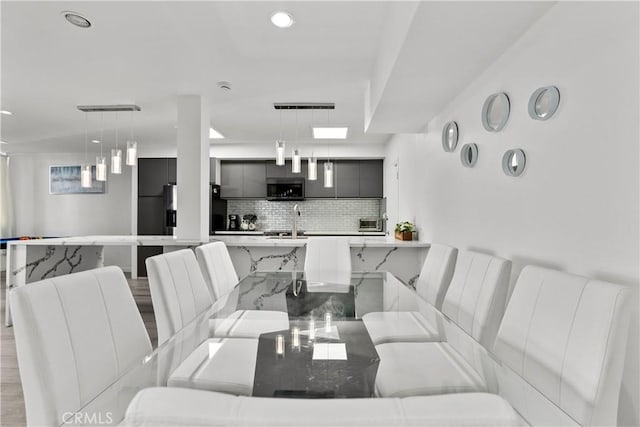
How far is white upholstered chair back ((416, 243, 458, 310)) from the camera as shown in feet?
7.97

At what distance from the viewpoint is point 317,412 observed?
1.81 feet

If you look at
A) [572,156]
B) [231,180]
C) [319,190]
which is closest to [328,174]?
[572,156]

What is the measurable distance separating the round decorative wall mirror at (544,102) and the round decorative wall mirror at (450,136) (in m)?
1.12

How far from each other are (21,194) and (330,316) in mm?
8246

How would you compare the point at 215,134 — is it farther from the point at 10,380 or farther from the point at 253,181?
the point at 10,380

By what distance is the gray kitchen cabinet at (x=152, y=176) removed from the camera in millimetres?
6691

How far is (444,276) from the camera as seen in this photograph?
2424mm

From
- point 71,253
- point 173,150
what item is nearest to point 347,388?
point 71,253

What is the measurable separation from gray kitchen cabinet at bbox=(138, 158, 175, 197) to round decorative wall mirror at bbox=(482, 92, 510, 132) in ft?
19.1

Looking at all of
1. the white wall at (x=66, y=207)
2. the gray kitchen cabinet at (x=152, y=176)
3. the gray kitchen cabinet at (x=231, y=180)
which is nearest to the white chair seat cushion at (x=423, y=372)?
the gray kitchen cabinet at (x=231, y=180)

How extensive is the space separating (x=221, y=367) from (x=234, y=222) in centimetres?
603

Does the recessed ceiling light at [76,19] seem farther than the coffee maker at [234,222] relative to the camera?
No

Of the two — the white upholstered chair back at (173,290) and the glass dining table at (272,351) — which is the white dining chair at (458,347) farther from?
the white upholstered chair back at (173,290)

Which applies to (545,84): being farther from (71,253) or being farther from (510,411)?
(71,253)
